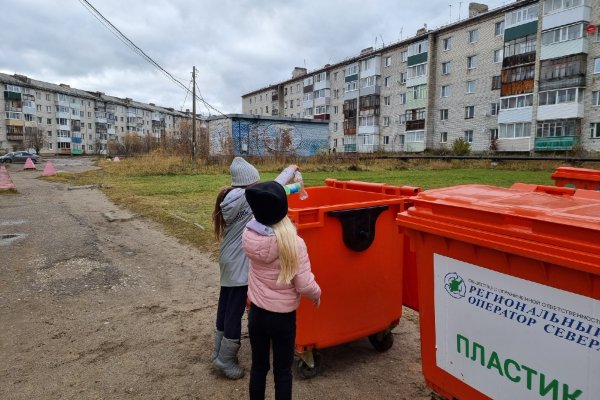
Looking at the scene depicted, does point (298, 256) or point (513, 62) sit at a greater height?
point (513, 62)

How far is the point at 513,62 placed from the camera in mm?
33844

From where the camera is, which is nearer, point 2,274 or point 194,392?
point 194,392

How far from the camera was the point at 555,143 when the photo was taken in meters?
30.5

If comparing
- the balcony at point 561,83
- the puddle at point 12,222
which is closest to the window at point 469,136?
the balcony at point 561,83

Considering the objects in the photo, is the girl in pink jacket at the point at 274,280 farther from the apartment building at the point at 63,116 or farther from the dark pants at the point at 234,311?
the apartment building at the point at 63,116

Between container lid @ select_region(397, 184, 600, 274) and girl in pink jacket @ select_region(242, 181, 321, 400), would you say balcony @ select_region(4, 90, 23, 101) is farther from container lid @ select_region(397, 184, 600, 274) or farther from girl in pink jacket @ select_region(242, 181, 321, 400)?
container lid @ select_region(397, 184, 600, 274)

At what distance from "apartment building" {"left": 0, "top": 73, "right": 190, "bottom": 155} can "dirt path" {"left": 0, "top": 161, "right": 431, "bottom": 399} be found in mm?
55393

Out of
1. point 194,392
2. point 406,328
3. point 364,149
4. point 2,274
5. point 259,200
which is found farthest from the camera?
point 364,149

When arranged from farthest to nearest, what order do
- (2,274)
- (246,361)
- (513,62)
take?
(513,62) → (2,274) → (246,361)

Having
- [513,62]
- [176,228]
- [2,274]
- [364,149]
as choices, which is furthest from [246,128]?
[2,274]

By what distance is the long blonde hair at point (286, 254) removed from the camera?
7.21ft

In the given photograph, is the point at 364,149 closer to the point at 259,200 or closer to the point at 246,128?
the point at 246,128

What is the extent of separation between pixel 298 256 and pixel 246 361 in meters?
1.40

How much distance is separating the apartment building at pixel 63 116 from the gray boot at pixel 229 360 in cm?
5857
